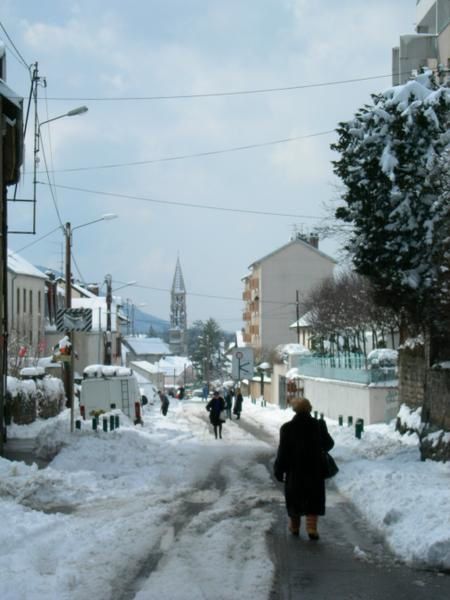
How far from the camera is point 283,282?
103 metres

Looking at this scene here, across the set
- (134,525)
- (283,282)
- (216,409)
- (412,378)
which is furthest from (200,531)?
(283,282)

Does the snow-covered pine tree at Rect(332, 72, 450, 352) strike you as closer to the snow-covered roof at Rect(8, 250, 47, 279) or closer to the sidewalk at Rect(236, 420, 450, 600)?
the sidewalk at Rect(236, 420, 450, 600)

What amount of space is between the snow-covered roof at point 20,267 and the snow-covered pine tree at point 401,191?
45342 millimetres

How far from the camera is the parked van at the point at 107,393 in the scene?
128 feet

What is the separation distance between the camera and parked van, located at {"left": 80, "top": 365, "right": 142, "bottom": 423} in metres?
39.0

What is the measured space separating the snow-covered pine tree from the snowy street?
472 centimetres

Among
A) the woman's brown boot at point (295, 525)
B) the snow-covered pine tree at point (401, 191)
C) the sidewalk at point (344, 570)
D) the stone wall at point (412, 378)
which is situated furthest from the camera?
the stone wall at point (412, 378)

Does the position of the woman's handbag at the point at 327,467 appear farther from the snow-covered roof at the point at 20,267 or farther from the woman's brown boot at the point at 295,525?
the snow-covered roof at the point at 20,267

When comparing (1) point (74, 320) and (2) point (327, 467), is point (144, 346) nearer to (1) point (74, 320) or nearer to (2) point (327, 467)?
Answer: (1) point (74, 320)

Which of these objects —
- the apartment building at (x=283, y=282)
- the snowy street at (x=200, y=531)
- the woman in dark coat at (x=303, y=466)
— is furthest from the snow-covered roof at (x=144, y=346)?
the woman in dark coat at (x=303, y=466)

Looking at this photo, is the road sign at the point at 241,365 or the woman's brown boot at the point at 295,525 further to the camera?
the road sign at the point at 241,365

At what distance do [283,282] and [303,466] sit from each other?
303 feet

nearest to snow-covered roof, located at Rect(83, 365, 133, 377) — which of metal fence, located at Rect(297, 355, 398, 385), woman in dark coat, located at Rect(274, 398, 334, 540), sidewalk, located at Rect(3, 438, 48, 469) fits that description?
metal fence, located at Rect(297, 355, 398, 385)

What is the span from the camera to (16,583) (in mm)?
8109
